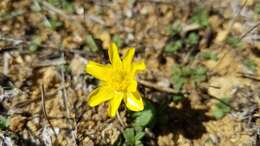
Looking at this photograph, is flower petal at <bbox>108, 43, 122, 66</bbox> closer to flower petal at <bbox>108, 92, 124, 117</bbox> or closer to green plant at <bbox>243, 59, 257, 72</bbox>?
flower petal at <bbox>108, 92, 124, 117</bbox>

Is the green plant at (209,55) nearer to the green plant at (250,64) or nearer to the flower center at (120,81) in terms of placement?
the green plant at (250,64)

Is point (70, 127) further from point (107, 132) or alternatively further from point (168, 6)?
point (168, 6)

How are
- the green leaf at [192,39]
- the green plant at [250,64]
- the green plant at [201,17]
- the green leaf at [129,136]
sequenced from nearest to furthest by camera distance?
the green leaf at [129,136]
the green plant at [250,64]
the green leaf at [192,39]
the green plant at [201,17]

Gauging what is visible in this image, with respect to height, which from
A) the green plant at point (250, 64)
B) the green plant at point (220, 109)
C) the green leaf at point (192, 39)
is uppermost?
the green leaf at point (192, 39)

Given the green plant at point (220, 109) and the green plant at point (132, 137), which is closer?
the green plant at point (132, 137)

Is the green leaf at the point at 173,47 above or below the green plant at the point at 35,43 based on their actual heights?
below

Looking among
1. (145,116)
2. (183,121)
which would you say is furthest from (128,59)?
(183,121)


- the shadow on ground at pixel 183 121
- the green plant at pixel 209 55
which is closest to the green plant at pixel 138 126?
the shadow on ground at pixel 183 121
